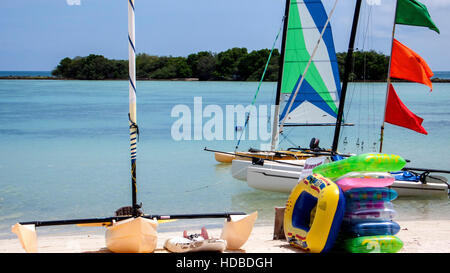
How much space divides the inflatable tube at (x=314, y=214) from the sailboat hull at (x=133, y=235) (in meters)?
2.05

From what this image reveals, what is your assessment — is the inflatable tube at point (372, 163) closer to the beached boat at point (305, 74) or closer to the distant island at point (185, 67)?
the beached boat at point (305, 74)

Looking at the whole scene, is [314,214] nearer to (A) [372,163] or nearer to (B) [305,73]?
(A) [372,163]

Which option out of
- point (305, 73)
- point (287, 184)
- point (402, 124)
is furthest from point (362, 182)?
point (305, 73)

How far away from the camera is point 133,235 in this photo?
727 centimetres

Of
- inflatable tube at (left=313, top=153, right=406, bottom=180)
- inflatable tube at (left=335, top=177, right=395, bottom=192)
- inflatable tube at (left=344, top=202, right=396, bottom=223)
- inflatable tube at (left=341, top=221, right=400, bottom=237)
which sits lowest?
inflatable tube at (left=341, top=221, right=400, bottom=237)

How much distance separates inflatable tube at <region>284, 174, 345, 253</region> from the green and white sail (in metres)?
9.54

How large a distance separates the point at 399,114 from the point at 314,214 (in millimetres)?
6525

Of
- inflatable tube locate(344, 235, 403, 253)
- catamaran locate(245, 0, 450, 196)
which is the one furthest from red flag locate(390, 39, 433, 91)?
inflatable tube locate(344, 235, 403, 253)

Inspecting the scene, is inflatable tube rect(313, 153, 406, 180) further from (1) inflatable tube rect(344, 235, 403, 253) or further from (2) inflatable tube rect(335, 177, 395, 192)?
(1) inflatable tube rect(344, 235, 403, 253)

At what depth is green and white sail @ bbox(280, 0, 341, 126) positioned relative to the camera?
57.6 ft

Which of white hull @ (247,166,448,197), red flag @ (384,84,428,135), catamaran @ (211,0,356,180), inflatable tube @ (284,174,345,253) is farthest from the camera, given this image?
catamaran @ (211,0,356,180)

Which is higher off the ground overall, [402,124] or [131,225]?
[402,124]

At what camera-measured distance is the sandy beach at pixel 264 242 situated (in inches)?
326

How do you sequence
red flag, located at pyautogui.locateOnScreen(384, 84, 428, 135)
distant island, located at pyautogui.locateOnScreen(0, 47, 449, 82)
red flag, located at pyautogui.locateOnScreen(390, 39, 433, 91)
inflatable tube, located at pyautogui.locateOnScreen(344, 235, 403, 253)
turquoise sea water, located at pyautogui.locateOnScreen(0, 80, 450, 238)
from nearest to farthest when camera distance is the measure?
inflatable tube, located at pyautogui.locateOnScreen(344, 235, 403, 253)
red flag, located at pyautogui.locateOnScreen(390, 39, 433, 91)
red flag, located at pyautogui.locateOnScreen(384, 84, 428, 135)
turquoise sea water, located at pyautogui.locateOnScreen(0, 80, 450, 238)
distant island, located at pyautogui.locateOnScreen(0, 47, 449, 82)
